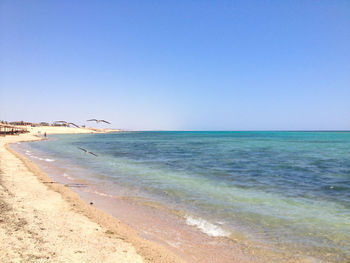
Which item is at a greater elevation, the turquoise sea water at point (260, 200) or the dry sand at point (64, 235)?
the dry sand at point (64, 235)

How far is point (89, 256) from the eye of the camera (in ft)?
19.6

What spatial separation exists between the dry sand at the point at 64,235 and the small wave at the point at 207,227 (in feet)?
6.68

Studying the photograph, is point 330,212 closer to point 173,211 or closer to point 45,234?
point 173,211

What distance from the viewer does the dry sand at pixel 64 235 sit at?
233 inches

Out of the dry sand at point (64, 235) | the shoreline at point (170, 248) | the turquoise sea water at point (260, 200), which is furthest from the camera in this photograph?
the turquoise sea water at point (260, 200)

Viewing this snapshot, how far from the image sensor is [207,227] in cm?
889

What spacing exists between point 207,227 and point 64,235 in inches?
184

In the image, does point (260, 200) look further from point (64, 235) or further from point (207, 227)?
point (64, 235)

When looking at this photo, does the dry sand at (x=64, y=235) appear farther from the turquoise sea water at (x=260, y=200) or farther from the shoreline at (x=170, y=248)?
the turquoise sea water at (x=260, y=200)

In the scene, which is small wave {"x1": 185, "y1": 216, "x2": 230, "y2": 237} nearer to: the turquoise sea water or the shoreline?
the turquoise sea water

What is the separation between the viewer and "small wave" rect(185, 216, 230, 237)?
8367 millimetres

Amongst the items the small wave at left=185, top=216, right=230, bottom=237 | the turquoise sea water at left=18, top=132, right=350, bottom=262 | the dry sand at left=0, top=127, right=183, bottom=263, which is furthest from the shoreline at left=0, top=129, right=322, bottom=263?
the turquoise sea water at left=18, top=132, right=350, bottom=262

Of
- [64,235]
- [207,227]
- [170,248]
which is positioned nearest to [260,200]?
[207,227]

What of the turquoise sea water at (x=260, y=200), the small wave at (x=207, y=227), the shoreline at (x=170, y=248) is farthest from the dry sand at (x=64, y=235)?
the turquoise sea water at (x=260, y=200)
